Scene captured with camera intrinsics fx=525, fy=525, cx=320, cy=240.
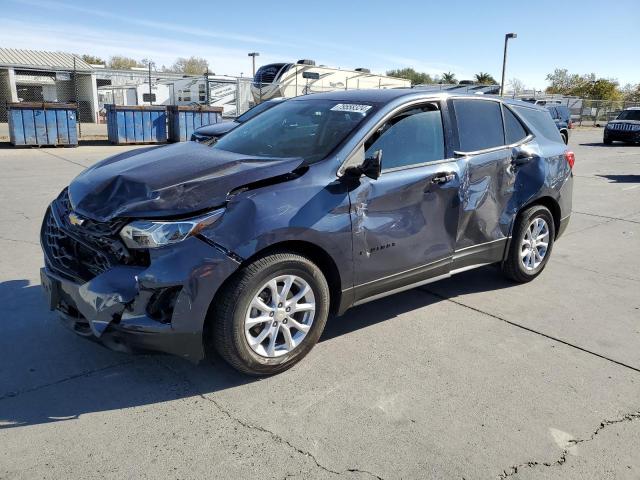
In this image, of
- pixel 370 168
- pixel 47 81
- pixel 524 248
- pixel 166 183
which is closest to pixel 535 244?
pixel 524 248

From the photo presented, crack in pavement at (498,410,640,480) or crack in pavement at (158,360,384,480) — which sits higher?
crack in pavement at (158,360,384,480)

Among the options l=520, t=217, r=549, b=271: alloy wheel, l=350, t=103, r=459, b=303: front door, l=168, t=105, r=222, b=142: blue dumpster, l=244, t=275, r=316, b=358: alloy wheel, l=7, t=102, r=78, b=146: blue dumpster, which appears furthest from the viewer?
l=168, t=105, r=222, b=142: blue dumpster

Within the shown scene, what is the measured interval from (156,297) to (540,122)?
4.16 meters

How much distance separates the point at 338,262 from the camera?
344 centimetres

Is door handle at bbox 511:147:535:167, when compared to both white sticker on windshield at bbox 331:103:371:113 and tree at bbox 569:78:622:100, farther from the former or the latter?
tree at bbox 569:78:622:100

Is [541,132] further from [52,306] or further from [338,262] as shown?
[52,306]

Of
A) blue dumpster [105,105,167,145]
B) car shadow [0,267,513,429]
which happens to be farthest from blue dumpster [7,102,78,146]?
car shadow [0,267,513,429]

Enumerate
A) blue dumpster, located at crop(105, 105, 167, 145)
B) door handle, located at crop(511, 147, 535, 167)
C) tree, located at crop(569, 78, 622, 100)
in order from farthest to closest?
tree, located at crop(569, 78, 622, 100) < blue dumpster, located at crop(105, 105, 167, 145) < door handle, located at crop(511, 147, 535, 167)

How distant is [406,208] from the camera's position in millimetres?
3756

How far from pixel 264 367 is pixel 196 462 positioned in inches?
30.9

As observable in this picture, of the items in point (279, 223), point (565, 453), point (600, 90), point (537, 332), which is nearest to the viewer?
point (565, 453)

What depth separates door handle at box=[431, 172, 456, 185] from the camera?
12.9 feet

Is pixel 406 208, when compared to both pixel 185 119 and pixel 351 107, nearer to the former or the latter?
pixel 351 107

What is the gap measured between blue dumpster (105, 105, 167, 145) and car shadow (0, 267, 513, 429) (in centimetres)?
1527
